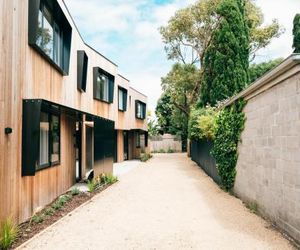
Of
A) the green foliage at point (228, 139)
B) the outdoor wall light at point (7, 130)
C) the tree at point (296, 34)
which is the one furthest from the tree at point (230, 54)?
the outdoor wall light at point (7, 130)

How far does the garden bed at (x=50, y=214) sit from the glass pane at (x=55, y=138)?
4.07 feet

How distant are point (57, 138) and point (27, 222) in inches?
144

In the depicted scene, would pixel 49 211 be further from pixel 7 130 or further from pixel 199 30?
pixel 199 30

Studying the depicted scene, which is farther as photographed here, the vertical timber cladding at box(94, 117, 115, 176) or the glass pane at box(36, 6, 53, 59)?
the vertical timber cladding at box(94, 117, 115, 176)

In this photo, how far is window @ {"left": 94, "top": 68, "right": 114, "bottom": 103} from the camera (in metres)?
17.6

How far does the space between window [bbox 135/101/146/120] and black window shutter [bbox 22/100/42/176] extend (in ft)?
77.5

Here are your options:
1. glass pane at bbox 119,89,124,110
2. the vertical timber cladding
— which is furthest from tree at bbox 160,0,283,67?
the vertical timber cladding

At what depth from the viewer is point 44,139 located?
28.2 ft

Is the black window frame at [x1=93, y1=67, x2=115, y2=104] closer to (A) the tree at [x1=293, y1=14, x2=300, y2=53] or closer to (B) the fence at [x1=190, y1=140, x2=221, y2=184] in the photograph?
(B) the fence at [x1=190, y1=140, x2=221, y2=184]

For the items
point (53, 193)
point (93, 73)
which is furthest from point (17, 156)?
point (93, 73)

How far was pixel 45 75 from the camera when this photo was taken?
27.7 ft

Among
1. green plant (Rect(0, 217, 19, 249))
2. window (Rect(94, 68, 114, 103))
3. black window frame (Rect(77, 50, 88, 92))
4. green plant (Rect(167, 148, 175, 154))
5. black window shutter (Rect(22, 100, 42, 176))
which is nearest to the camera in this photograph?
green plant (Rect(0, 217, 19, 249))

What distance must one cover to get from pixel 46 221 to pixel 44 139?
226cm

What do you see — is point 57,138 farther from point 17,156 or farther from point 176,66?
point 176,66
